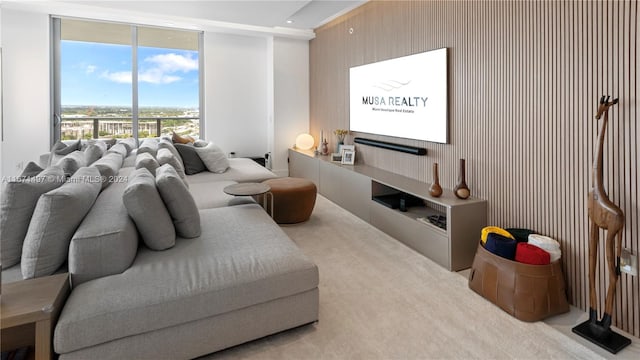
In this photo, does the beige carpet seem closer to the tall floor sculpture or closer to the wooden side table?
the tall floor sculpture

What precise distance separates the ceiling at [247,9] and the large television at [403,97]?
0.92m

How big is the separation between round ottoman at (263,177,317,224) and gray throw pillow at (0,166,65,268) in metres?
2.30

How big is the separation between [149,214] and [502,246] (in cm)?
216

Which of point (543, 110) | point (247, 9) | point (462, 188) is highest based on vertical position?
point (247, 9)

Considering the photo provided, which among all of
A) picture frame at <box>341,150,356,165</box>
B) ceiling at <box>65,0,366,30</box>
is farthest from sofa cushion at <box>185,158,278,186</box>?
ceiling at <box>65,0,366,30</box>

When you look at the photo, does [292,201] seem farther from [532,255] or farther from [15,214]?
[15,214]

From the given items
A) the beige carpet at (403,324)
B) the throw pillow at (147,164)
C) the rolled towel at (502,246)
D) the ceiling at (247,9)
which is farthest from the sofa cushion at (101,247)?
the ceiling at (247,9)

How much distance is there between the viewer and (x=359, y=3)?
15.2ft

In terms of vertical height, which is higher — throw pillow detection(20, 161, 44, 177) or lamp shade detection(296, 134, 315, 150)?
lamp shade detection(296, 134, 315, 150)

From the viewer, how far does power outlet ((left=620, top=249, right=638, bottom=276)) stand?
77.4 inches

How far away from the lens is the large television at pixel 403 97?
343 centimetres

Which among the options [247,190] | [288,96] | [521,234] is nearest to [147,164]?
[247,190]

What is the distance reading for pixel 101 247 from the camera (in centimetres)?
177

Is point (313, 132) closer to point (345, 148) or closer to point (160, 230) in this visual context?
point (345, 148)
